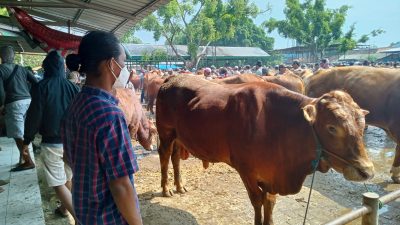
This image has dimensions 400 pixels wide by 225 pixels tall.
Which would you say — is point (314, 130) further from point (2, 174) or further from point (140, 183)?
point (2, 174)

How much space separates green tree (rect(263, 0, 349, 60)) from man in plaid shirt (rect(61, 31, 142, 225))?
130 ft

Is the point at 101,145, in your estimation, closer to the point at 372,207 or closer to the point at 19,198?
the point at 372,207

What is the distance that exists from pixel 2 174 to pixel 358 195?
5.43 m

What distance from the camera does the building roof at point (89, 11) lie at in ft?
15.8

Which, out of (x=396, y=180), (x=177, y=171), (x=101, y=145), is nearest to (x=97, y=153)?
(x=101, y=145)

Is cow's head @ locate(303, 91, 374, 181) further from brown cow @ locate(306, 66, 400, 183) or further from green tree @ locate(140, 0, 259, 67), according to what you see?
green tree @ locate(140, 0, 259, 67)

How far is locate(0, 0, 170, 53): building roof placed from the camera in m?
4.82

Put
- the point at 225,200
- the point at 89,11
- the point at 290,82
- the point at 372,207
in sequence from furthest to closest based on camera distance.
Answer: the point at 290,82 < the point at 89,11 < the point at 225,200 < the point at 372,207

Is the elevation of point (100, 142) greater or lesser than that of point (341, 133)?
greater

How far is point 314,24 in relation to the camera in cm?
3844

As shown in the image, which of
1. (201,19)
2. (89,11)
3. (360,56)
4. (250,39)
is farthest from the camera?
(250,39)

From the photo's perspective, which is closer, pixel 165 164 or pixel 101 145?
pixel 101 145

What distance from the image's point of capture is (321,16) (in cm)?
3769

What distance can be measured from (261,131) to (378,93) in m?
4.24
